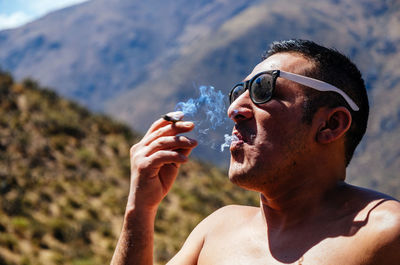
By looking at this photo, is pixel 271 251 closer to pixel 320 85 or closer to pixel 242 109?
pixel 242 109

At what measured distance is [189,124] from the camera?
2.21 meters

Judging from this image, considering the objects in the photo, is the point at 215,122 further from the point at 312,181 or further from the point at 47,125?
the point at 47,125

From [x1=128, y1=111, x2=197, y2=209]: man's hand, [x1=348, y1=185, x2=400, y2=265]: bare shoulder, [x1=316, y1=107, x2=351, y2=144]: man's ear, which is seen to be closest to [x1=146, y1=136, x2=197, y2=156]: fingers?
[x1=128, y1=111, x2=197, y2=209]: man's hand

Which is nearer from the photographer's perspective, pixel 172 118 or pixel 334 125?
pixel 334 125

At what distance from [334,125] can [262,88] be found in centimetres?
35

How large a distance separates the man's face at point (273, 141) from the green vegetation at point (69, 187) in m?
8.31

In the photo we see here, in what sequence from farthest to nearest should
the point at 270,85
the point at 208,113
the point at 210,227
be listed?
the point at 208,113
the point at 210,227
the point at 270,85

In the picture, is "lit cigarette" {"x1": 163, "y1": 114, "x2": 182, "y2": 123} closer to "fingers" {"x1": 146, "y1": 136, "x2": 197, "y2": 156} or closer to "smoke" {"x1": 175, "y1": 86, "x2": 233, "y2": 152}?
"fingers" {"x1": 146, "y1": 136, "x2": 197, "y2": 156}

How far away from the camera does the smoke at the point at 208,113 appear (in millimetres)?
2643

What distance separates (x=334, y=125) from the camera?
208cm

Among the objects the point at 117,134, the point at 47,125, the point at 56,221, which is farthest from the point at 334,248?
the point at 117,134

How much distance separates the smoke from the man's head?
48 centimetres

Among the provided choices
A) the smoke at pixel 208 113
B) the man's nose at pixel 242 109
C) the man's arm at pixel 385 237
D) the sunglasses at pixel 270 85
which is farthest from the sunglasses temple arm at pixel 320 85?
the smoke at pixel 208 113

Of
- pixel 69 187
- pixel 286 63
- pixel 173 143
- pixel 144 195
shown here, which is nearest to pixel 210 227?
pixel 144 195
